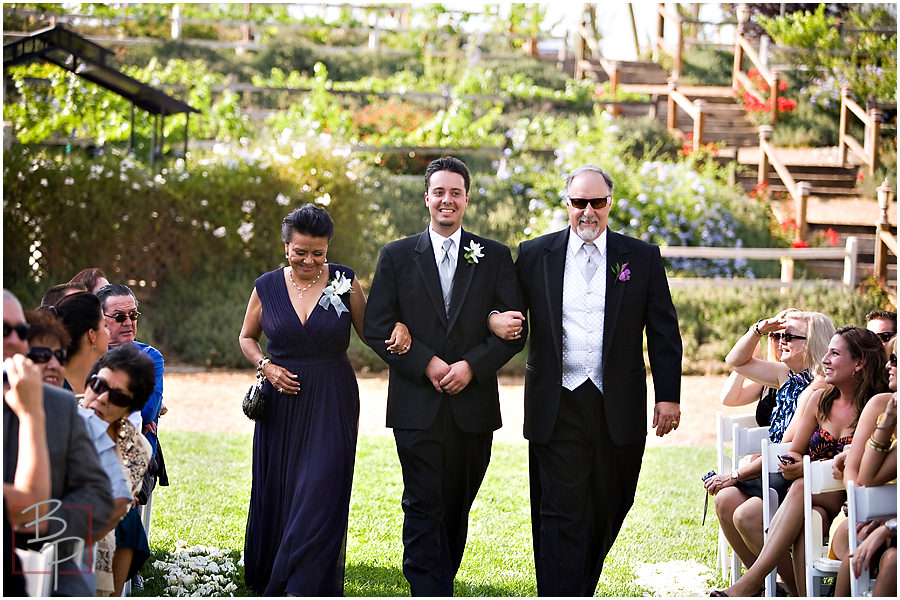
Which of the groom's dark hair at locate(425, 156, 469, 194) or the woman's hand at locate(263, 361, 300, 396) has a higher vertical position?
the groom's dark hair at locate(425, 156, 469, 194)

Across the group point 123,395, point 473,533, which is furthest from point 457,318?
point 473,533

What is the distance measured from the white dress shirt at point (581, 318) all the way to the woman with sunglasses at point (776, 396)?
89 cm

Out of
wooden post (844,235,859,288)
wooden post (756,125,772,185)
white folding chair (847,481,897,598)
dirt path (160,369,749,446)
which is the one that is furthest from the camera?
wooden post (756,125,772,185)

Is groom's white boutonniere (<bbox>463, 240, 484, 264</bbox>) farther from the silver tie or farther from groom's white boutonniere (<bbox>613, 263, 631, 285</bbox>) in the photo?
groom's white boutonniere (<bbox>613, 263, 631, 285</bbox>)

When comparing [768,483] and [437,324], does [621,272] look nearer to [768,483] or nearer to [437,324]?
[437,324]

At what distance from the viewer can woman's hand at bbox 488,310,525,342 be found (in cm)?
469

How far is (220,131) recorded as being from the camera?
708 inches

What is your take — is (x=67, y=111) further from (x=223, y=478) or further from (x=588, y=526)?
(x=588, y=526)

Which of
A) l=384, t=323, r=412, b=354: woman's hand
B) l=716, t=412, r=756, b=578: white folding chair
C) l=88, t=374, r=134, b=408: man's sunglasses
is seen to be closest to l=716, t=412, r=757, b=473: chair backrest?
l=716, t=412, r=756, b=578: white folding chair

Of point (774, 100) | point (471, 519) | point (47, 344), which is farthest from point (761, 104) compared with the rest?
point (47, 344)

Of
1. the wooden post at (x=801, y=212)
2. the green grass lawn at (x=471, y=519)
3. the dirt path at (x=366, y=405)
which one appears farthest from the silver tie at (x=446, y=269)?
the wooden post at (x=801, y=212)

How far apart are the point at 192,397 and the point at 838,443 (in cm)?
847

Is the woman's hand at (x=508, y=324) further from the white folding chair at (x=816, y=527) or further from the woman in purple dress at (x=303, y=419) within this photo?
the white folding chair at (x=816, y=527)

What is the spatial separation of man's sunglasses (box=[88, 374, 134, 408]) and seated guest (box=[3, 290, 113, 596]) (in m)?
0.36
